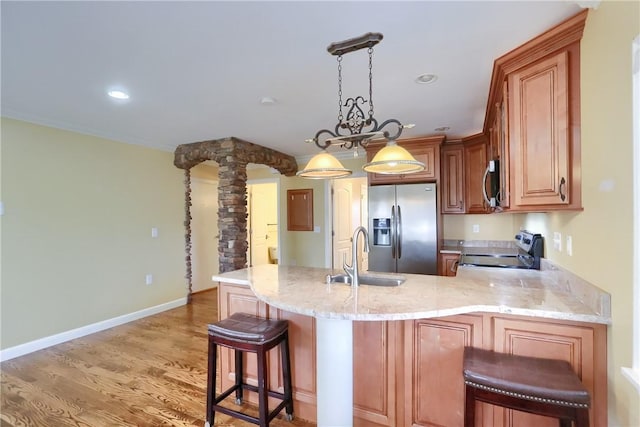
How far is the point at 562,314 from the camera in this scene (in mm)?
1360

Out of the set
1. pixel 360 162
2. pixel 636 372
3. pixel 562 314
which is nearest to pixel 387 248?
pixel 360 162

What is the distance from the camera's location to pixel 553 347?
1.41m

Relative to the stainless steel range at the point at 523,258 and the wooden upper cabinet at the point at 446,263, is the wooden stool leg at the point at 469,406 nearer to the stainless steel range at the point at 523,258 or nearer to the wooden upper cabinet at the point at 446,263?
the stainless steel range at the point at 523,258

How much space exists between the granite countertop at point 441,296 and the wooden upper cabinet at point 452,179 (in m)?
1.88

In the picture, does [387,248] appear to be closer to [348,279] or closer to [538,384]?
[348,279]

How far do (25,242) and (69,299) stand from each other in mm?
767

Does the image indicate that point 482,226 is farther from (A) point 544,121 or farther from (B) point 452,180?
(A) point 544,121

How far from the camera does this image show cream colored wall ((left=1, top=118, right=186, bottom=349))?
3.00 m

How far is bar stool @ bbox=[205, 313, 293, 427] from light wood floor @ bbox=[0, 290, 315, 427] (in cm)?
20

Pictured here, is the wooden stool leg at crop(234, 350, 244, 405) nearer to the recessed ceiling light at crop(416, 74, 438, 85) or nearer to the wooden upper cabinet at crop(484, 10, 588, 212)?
the wooden upper cabinet at crop(484, 10, 588, 212)

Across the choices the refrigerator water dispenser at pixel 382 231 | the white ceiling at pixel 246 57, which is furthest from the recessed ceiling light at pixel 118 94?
the refrigerator water dispenser at pixel 382 231

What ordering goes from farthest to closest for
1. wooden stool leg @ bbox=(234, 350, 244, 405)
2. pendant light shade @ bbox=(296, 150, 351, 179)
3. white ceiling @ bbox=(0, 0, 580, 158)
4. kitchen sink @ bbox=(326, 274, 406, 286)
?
wooden stool leg @ bbox=(234, 350, 244, 405), kitchen sink @ bbox=(326, 274, 406, 286), pendant light shade @ bbox=(296, 150, 351, 179), white ceiling @ bbox=(0, 0, 580, 158)

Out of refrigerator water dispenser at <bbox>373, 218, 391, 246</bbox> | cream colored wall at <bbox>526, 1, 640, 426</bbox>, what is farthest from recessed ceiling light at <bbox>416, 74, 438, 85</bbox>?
refrigerator water dispenser at <bbox>373, 218, 391, 246</bbox>

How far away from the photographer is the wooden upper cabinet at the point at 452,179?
4.00m
